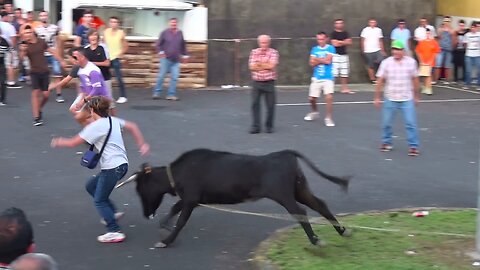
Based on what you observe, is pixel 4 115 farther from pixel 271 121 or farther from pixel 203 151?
pixel 203 151

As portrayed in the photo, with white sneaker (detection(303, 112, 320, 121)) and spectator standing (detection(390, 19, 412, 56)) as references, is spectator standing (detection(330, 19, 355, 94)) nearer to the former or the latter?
spectator standing (detection(390, 19, 412, 56))

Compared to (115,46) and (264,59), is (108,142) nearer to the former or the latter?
(264,59)

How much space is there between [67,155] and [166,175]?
4.39 meters

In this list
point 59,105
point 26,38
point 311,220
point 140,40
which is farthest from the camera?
point 140,40

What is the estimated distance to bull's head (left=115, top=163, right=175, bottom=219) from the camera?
7.78 metres

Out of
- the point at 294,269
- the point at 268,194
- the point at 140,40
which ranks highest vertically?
the point at 140,40

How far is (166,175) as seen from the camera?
306 inches

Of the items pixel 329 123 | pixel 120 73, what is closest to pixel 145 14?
pixel 120 73

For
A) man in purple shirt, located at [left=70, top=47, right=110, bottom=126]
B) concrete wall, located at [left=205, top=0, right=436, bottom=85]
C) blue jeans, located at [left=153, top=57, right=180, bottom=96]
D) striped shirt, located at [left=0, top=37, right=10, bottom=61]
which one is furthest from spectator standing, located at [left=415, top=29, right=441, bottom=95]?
man in purple shirt, located at [left=70, top=47, right=110, bottom=126]

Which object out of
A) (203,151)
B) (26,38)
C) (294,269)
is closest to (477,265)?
(294,269)

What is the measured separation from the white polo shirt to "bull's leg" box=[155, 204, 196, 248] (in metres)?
13.4

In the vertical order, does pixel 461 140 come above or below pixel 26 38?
below

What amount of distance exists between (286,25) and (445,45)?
13.7ft

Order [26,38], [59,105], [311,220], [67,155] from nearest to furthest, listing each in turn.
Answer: [311,220]
[67,155]
[26,38]
[59,105]
